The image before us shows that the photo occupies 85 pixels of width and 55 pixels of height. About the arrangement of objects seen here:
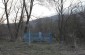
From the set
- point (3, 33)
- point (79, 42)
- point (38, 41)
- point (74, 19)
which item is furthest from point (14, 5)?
point (79, 42)

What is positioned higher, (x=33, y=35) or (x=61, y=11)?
(x=61, y=11)

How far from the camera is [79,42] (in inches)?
1049

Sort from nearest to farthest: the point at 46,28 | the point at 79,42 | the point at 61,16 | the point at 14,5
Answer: the point at 79,42
the point at 61,16
the point at 14,5
the point at 46,28

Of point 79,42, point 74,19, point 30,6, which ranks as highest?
point 30,6

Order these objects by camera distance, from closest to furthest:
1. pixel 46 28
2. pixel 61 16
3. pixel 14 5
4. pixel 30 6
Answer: pixel 30 6, pixel 61 16, pixel 14 5, pixel 46 28

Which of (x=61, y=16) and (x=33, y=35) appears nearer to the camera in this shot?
(x=33, y=35)

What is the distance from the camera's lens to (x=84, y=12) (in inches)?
1116

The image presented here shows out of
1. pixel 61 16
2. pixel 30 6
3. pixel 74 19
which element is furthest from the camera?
pixel 61 16

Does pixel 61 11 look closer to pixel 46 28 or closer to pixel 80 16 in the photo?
pixel 80 16

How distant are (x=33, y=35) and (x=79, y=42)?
7.04 m

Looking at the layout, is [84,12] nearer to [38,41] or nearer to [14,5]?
[38,41]

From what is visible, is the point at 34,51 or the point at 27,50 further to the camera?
the point at 27,50

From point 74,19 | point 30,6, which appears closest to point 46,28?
point 30,6

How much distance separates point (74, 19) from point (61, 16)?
23.2 ft
